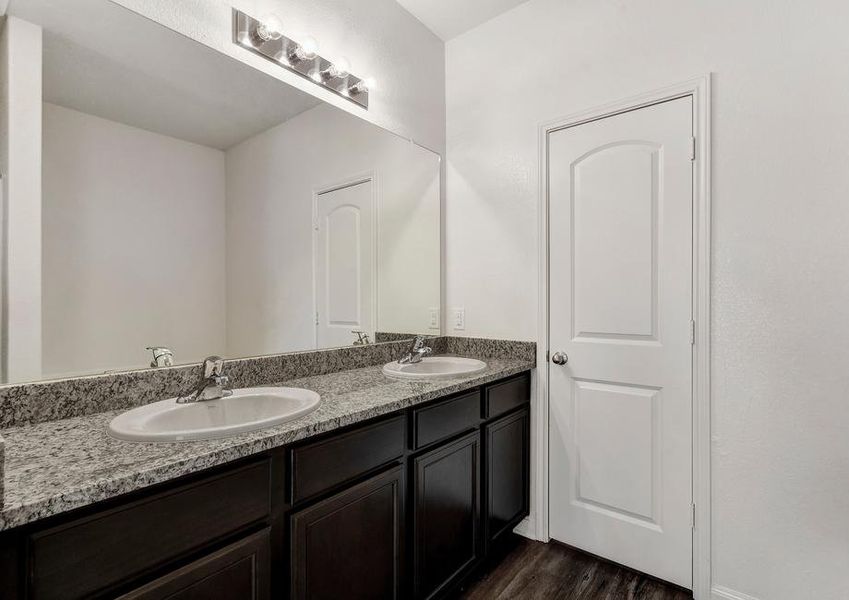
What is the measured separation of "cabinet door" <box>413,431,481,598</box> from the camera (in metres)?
1.52

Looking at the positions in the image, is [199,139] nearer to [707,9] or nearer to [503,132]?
[503,132]

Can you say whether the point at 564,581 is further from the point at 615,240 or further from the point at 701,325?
the point at 615,240

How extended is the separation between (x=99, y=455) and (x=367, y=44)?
2.00m

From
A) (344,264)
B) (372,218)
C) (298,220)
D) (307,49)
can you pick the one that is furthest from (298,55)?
(344,264)

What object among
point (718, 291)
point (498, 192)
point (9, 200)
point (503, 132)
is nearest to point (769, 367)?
point (718, 291)

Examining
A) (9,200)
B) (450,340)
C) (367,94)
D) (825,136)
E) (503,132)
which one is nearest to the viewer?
(9,200)

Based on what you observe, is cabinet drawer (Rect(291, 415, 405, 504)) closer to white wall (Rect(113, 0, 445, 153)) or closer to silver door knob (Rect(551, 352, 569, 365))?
silver door knob (Rect(551, 352, 569, 365))

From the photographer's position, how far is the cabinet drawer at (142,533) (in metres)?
0.74

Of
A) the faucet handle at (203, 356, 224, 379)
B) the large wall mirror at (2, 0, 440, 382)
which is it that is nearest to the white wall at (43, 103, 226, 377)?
the large wall mirror at (2, 0, 440, 382)

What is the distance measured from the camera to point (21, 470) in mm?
819

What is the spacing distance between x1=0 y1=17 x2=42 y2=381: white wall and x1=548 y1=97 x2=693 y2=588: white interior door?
1927mm

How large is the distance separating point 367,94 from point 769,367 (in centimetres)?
203

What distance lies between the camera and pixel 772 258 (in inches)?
62.4

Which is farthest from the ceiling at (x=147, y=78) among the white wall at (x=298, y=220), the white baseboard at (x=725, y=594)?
the white baseboard at (x=725, y=594)
